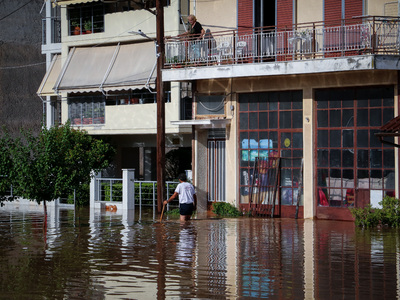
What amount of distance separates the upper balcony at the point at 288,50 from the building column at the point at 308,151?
1150 mm

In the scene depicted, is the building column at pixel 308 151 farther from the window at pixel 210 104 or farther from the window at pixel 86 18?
the window at pixel 86 18

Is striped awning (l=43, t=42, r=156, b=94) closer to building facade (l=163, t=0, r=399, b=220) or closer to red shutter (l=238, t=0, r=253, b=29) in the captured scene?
building facade (l=163, t=0, r=399, b=220)

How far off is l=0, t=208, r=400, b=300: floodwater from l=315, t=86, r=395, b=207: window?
1499mm

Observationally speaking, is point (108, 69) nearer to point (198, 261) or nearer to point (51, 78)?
point (51, 78)

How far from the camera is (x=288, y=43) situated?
73.9 ft

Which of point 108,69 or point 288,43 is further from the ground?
point 108,69

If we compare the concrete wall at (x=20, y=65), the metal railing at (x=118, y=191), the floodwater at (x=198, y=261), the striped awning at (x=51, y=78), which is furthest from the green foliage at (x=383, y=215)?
the concrete wall at (x=20, y=65)

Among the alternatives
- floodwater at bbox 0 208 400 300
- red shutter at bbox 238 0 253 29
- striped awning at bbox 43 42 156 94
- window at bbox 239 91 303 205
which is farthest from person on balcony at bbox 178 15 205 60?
floodwater at bbox 0 208 400 300

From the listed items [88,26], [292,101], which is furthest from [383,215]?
[88,26]

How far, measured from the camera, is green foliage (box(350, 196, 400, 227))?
18984 millimetres

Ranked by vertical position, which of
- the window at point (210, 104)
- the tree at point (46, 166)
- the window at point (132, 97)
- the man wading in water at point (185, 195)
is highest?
the window at point (132, 97)

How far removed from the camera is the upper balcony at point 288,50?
20.9 metres

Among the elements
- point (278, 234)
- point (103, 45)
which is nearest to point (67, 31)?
point (103, 45)

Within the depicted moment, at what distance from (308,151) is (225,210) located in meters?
3.43
